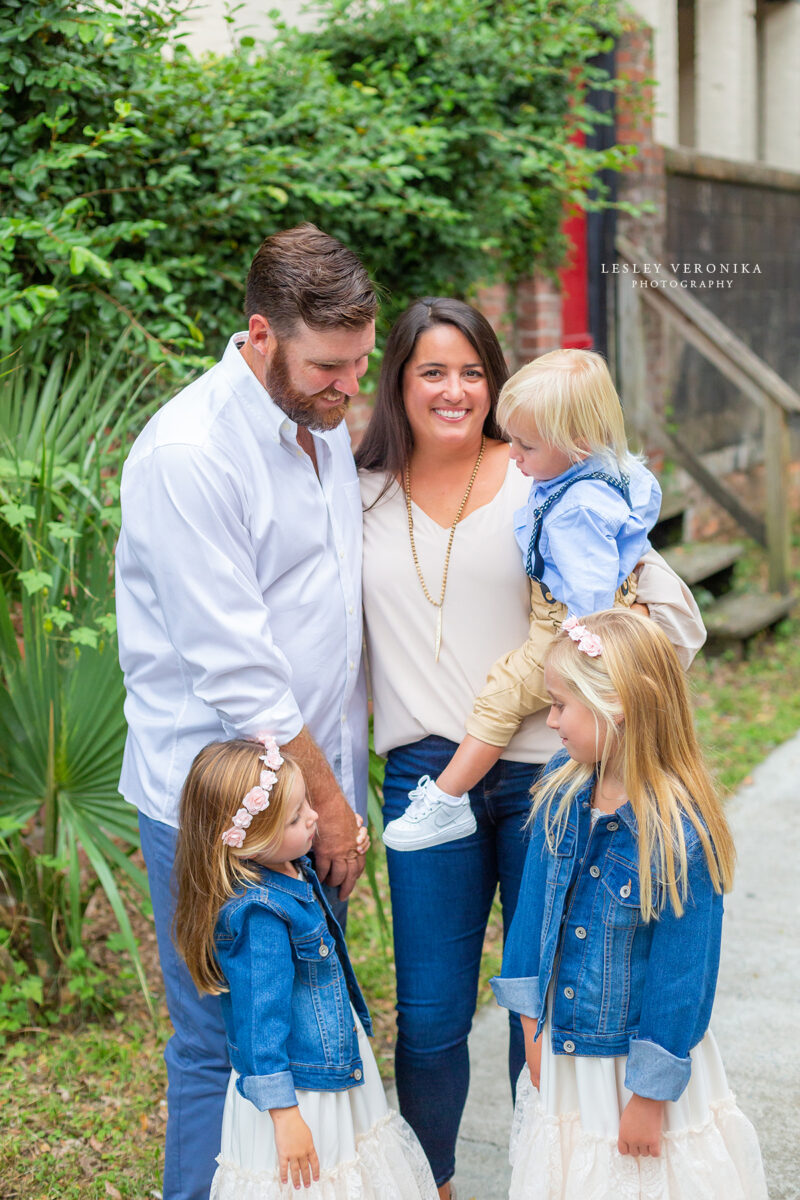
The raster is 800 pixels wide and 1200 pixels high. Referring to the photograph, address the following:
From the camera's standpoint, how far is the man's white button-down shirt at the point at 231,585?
2.02 m

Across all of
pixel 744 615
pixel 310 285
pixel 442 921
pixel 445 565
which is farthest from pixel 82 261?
pixel 744 615

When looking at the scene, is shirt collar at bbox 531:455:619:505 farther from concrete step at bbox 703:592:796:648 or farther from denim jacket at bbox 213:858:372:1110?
concrete step at bbox 703:592:796:648

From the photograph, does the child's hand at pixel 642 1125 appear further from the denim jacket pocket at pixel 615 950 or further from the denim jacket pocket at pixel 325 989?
the denim jacket pocket at pixel 325 989

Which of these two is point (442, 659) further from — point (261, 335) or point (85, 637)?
point (85, 637)

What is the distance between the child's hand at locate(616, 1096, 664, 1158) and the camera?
192 cm

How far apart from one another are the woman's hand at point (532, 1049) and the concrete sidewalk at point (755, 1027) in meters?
0.74

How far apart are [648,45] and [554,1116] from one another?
6.96 metres

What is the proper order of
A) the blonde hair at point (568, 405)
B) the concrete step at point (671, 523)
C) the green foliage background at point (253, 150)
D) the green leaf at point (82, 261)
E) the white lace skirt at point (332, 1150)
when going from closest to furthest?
the white lace skirt at point (332, 1150), the blonde hair at point (568, 405), the green leaf at point (82, 261), the green foliage background at point (253, 150), the concrete step at point (671, 523)

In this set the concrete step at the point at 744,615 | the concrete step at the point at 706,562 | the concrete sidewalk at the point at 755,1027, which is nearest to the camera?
the concrete sidewalk at the point at 755,1027

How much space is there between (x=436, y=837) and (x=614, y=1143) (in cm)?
63

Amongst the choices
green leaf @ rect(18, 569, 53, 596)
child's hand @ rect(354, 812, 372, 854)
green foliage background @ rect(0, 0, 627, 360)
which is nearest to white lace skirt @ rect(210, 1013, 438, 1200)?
child's hand @ rect(354, 812, 372, 854)

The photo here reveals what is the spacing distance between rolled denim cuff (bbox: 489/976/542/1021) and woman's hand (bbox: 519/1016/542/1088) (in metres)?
0.02

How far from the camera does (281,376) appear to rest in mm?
2131

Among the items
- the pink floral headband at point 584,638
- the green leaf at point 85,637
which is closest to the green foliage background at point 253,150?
the green leaf at point 85,637
